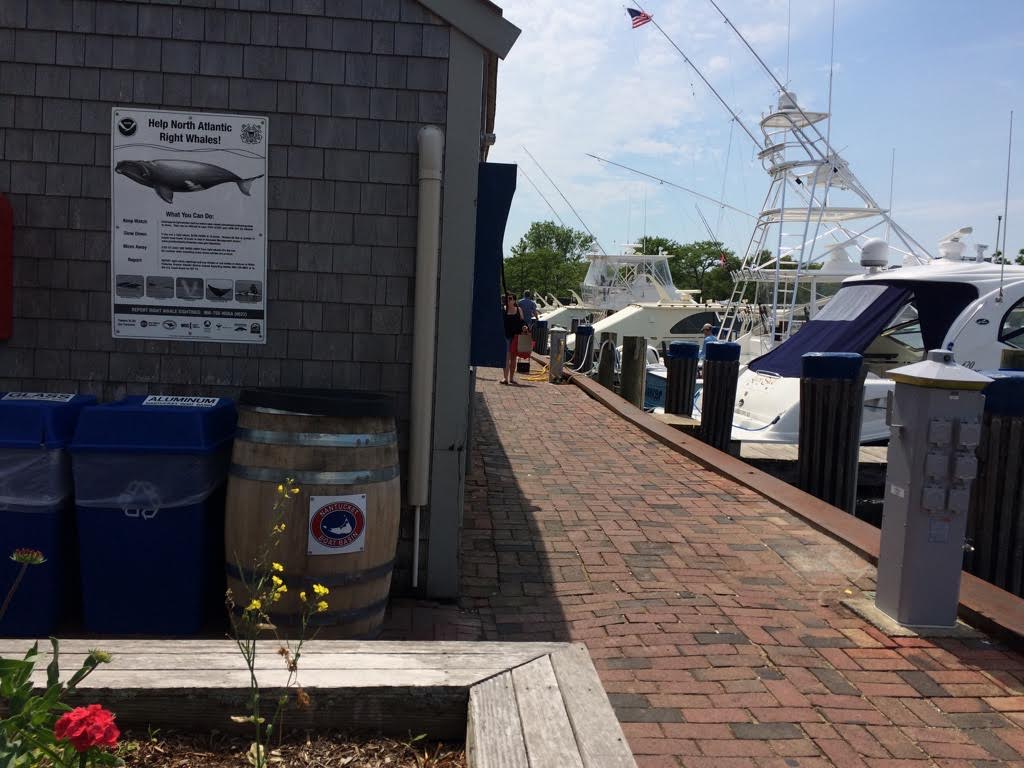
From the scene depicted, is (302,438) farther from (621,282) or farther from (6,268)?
(621,282)

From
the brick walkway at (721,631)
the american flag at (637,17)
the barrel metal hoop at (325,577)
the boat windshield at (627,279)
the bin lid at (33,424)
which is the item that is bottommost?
the brick walkway at (721,631)

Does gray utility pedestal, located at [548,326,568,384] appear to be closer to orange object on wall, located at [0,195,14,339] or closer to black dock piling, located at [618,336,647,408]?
black dock piling, located at [618,336,647,408]

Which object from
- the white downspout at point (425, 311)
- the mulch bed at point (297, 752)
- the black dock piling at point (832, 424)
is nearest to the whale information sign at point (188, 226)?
the white downspout at point (425, 311)

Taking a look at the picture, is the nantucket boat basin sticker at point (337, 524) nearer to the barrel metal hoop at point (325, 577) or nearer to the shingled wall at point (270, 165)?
the barrel metal hoop at point (325, 577)

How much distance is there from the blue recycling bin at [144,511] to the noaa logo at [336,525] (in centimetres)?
61

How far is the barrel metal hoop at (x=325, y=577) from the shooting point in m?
3.79

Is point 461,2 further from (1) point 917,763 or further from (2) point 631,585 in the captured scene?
(1) point 917,763

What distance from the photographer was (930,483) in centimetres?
421

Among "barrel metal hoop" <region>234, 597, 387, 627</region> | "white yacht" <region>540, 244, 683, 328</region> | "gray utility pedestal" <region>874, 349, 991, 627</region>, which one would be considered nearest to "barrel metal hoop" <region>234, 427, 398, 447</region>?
"barrel metal hoop" <region>234, 597, 387, 627</region>

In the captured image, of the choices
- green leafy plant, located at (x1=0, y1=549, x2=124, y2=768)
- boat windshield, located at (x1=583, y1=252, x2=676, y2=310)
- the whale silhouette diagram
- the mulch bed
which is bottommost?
the mulch bed

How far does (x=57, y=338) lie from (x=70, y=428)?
755 millimetres

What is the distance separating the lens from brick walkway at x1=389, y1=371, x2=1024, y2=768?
333 cm

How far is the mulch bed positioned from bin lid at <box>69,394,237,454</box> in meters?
1.84

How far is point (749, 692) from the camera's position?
368 centimetres
